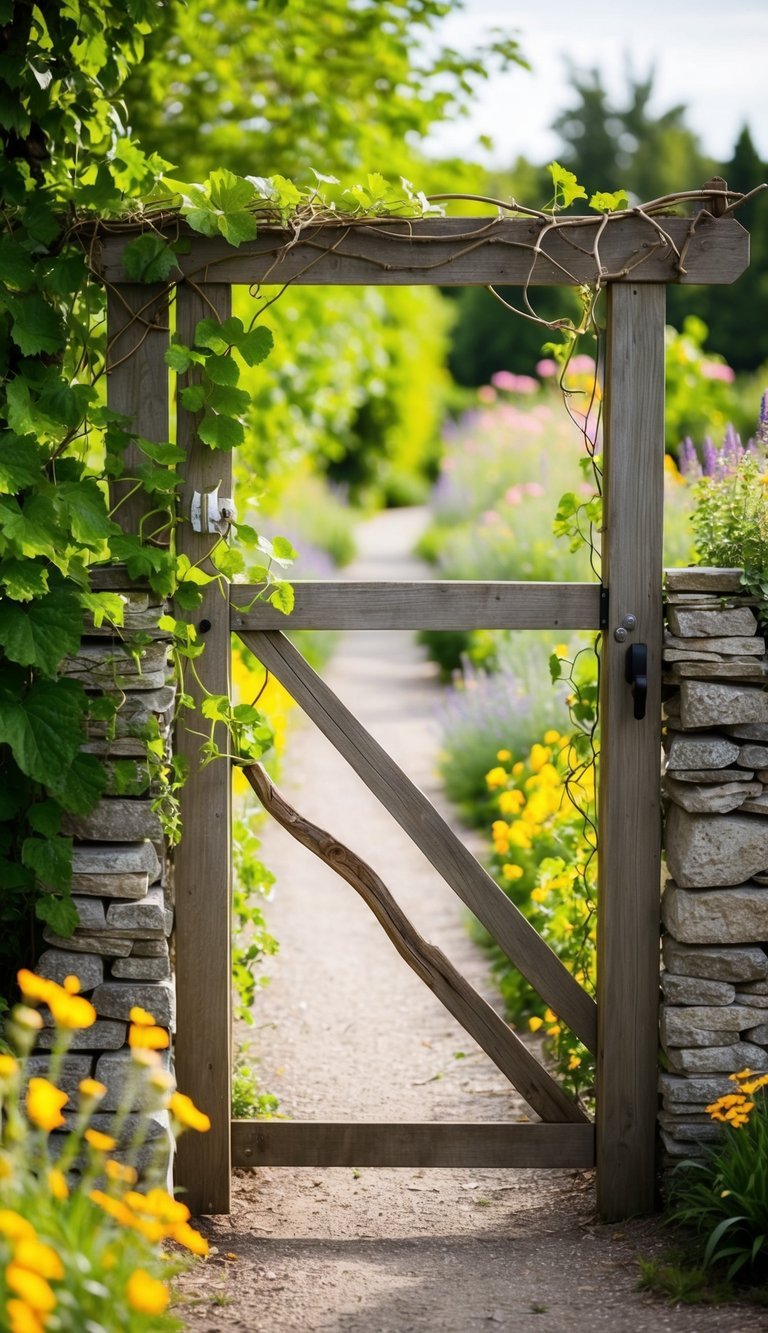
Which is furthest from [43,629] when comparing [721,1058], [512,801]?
[512,801]

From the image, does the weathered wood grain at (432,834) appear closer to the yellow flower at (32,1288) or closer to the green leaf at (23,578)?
the green leaf at (23,578)

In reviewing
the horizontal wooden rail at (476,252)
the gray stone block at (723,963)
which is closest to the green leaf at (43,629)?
the horizontal wooden rail at (476,252)

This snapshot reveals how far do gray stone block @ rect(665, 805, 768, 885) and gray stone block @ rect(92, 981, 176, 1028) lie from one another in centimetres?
120

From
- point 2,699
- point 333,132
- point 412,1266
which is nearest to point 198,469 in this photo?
point 2,699

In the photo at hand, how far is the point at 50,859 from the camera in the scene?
2.70 metres

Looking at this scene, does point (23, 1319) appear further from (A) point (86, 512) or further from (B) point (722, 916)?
(B) point (722, 916)

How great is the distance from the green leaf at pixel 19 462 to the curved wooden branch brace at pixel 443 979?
89 cm

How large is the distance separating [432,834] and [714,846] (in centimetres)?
66

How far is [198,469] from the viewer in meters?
2.89

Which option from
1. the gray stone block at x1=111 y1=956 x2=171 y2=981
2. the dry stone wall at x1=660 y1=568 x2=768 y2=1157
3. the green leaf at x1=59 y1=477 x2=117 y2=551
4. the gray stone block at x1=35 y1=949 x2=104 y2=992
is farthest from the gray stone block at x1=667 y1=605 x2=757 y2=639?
the gray stone block at x1=35 y1=949 x2=104 y2=992

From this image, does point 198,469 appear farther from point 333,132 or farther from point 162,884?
point 333,132

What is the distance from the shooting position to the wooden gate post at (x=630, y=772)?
2.87 meters

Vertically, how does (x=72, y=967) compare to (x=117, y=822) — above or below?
below

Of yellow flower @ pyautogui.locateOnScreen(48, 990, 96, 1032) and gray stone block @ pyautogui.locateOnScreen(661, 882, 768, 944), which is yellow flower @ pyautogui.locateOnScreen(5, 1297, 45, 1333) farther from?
gray stone block @ pyautogui.locateOnScreen(661, 882, 768, 944)
